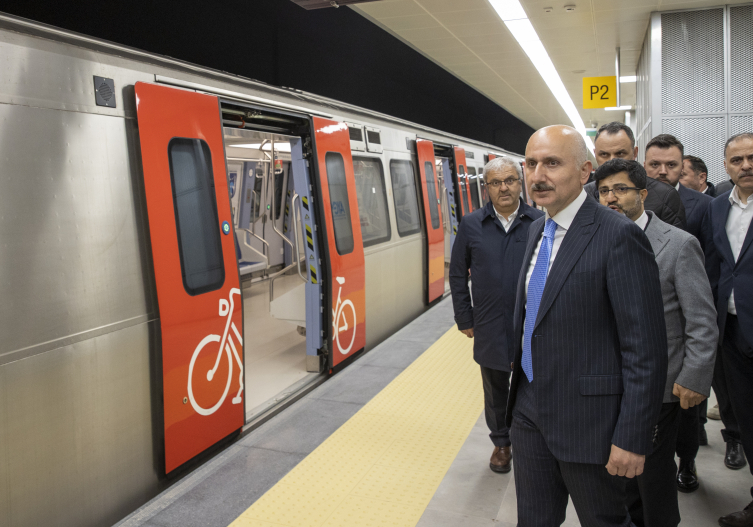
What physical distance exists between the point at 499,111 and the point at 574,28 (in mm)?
10191

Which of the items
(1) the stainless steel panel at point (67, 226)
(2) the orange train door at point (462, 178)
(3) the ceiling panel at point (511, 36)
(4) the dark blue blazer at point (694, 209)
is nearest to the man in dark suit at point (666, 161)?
(4) the dark blue blazer at point (694, 209)

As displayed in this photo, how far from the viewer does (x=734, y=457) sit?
3322mm

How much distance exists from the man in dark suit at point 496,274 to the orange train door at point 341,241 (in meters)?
1.95

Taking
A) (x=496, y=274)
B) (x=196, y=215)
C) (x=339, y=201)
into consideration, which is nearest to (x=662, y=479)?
(x=496, y=274)

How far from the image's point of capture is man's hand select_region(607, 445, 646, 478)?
1.69 m

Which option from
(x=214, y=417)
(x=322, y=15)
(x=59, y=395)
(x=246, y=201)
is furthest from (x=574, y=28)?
(x=59, y=395)

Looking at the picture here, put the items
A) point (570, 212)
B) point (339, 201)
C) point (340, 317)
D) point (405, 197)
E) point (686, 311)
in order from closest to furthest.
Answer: point (570, 212) → point (686, 311) → point (340, 317) → point (339, 201) → point (405, 197)

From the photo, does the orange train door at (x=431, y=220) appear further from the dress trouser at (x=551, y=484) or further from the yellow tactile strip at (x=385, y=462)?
the dress trouser at (x=551, y=484)

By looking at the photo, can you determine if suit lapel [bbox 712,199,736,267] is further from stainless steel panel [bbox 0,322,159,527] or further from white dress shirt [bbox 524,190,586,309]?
stainless steel panel [bbox 0,322,159,527]

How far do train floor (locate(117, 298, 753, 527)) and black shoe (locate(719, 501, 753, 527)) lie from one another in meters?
0.10

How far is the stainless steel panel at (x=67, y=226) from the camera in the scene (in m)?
2.41

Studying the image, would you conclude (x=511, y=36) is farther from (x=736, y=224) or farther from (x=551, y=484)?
(x=551, y=484)

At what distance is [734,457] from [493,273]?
172cm

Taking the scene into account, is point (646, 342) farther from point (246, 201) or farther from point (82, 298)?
point (246, 201)
